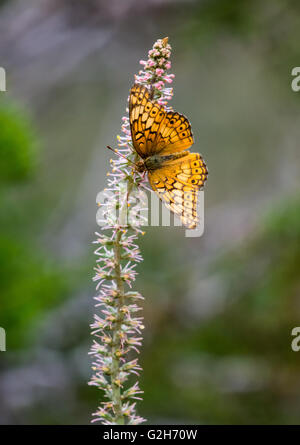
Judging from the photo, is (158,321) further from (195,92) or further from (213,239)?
(195,92)

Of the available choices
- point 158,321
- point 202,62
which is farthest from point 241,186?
point 158,321

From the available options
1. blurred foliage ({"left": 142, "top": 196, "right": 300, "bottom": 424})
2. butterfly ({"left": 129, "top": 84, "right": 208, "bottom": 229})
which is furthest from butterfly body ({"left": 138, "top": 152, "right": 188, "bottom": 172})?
blurred foliage ({"left": 142, "top": 196, "right": 300, "bottom": 424})

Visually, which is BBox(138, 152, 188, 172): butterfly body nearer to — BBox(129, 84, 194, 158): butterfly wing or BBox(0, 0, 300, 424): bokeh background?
BBox(129, 84, 194, 158): butterfly wing

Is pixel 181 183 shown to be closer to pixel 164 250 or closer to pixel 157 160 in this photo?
pixel 157 160

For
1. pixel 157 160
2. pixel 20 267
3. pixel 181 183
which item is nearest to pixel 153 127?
pixel 157 160

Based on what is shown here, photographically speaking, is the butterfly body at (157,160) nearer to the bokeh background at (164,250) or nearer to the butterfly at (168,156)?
the butterfly at (168,156)

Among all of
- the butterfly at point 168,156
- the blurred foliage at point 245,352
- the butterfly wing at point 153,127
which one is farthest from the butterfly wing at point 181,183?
the blurred foliage at point 245,352
